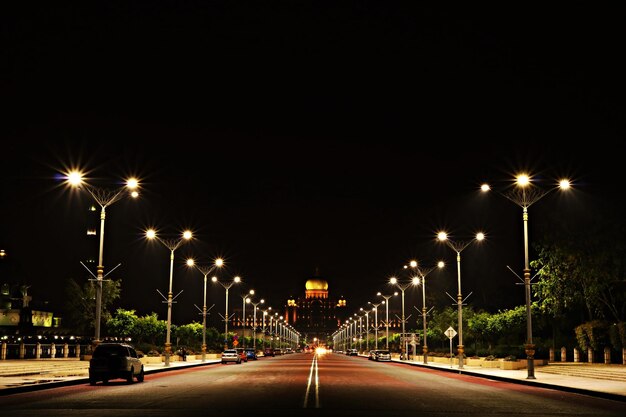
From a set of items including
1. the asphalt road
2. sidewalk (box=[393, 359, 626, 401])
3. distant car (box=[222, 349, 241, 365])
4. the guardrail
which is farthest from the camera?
distant car (box=[222, 349, 241, 365])

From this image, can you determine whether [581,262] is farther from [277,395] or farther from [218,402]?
[218,402]

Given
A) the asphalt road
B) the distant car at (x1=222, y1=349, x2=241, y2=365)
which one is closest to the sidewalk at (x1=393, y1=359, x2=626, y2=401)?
the asphalt road

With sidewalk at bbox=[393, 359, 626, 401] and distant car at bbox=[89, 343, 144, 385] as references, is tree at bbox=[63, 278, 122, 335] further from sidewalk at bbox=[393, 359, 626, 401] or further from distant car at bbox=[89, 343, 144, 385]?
distant car at bbox=[89, 343, 144, 385]

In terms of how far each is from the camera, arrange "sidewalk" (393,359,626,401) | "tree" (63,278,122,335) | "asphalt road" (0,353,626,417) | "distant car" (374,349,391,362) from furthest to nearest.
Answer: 1. "tree" (63,278,122,335)
2. "distant car" (374,349,391,362)
3. "sidewalk" (393,359,626,401)
4. "asphalt road" (0,353,626,417)

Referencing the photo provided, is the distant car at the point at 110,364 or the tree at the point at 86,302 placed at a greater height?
the tree at the point at 86,302

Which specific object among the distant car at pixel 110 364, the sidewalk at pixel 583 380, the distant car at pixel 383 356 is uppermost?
the distant car at pixel 110 364

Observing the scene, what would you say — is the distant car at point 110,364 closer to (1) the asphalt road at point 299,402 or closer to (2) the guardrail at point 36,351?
(1) the asphalt road at point 299,402

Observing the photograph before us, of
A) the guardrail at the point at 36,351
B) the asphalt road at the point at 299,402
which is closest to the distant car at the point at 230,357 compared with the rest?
the guardrail at the point at 36,351

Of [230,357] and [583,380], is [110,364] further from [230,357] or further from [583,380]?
[230,357]

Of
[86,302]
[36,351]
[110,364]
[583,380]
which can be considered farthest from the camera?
[86,302]

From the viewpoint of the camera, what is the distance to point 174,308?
165875 millimetres

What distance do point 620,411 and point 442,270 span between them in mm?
106748

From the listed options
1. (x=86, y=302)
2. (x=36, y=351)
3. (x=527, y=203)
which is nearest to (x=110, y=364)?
(x=527, y=203)

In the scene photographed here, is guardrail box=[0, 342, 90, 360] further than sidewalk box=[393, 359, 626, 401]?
Yes
